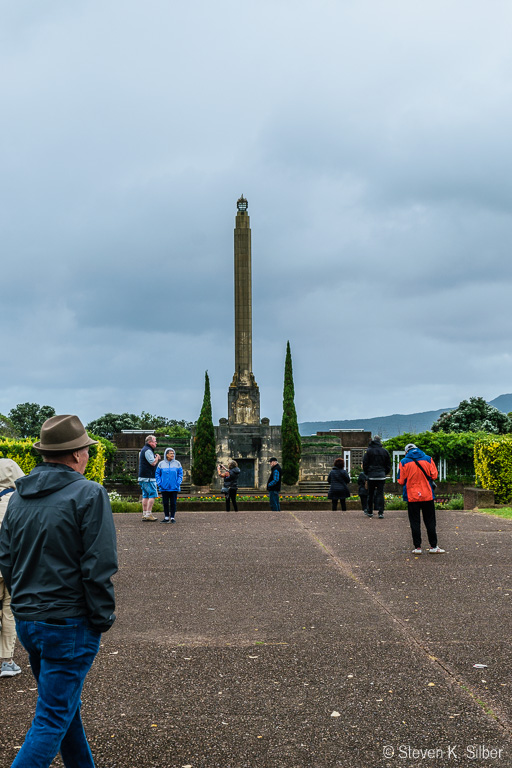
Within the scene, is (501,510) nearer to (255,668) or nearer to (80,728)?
(255,668)

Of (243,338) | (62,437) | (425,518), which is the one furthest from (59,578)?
(243,338)

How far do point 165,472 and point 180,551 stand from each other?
420 centimetres

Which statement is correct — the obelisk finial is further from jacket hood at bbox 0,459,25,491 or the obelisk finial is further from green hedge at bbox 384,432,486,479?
jacket hood at bbox 0,459,25,491

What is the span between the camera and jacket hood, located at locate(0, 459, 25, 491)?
5.46 m

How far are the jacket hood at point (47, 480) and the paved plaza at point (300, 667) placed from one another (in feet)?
5.51

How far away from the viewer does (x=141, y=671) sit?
5.40 meters

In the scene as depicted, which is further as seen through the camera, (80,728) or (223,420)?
(223,420)

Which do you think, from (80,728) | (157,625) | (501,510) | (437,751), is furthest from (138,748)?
(501,510)

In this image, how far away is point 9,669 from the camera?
536 centimetres

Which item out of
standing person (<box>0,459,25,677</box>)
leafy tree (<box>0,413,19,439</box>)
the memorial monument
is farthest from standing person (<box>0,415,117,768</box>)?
leafy tree (<box>0,413,19,439</box>)

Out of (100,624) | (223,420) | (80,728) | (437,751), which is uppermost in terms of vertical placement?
(223,420)

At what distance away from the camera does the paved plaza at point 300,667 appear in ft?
13.3

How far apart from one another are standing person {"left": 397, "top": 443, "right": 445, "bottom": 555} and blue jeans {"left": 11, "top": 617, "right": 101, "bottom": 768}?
25.2 ft

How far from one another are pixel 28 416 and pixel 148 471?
70814 millimetres
